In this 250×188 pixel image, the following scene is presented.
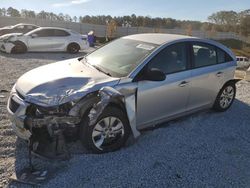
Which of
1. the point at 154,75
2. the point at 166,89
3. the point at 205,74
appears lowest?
the point at 166,89

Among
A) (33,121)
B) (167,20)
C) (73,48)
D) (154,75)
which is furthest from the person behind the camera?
(167,20)

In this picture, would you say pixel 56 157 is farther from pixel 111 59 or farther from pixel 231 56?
pixel 231 56

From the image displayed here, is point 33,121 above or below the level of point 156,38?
below

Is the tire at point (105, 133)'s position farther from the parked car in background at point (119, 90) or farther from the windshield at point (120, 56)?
the windshield at point (120, 56)

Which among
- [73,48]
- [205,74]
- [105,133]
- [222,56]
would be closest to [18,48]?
[73,48]

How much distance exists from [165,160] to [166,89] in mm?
1186

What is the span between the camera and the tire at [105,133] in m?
4.32

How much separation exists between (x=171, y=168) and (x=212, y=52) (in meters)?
2.80

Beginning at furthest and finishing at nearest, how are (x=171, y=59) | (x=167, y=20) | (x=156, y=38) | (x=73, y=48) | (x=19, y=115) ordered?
1. (x=167, y=20)
2. (x=73, y=48)
3. (x=156, y=38)
4. (x=171, y=59)
5. (x=19, y=115)

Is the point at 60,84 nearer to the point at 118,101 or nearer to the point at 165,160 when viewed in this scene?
the point at 118,101

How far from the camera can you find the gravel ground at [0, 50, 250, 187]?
154 inches

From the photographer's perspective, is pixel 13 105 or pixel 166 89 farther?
pixel 166 89

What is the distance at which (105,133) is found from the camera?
4512 mm

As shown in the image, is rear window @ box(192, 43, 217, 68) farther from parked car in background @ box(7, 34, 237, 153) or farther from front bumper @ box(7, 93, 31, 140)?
front bumper @ box(7, 93, 31, 140)
